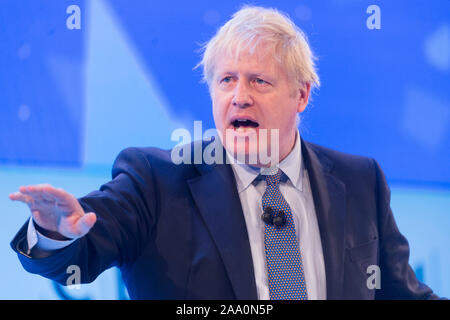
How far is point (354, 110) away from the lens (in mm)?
2322

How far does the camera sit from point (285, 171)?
179cm

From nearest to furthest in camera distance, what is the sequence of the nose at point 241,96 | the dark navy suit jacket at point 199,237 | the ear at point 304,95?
1. the dark navy suit jacket at point 199,237
2. the nose at point 241,96
3. the ear at point 304,95

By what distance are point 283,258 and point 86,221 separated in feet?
2.02

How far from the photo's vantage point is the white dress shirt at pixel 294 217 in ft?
5.23

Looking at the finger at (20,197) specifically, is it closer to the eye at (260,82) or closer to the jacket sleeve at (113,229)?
the jacket sleeve at (113,229)

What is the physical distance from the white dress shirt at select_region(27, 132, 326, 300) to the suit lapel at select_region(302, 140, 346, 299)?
23mm

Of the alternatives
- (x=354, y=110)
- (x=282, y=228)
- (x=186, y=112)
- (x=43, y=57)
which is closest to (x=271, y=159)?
(x=282, y=228)

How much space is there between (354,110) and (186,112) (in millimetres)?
737

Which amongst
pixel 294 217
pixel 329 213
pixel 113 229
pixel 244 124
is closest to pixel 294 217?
pixel 294 217

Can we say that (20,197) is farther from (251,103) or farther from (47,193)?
(251,103)

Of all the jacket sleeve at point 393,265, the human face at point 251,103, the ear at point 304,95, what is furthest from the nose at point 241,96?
the jacket sleeve at point 393,265

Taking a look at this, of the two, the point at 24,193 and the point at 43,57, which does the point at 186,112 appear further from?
the point at 24,193

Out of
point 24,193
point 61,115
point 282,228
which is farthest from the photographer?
point 61,115

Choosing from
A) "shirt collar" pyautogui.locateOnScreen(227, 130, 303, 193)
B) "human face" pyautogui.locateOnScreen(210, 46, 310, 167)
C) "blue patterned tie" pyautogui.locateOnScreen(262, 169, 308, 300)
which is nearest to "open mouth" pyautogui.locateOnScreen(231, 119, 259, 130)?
"human face" pyautogui.locateOnScreen(210, 46, 310, 167)
